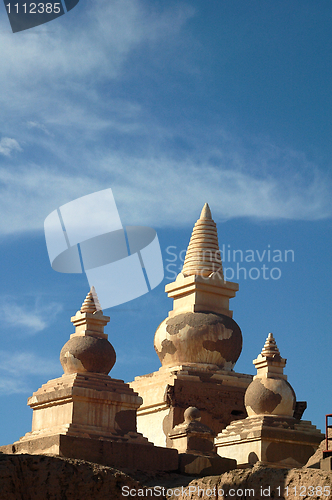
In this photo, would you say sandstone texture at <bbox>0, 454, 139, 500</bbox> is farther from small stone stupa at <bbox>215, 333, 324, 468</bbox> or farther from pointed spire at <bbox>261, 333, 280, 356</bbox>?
pointed spire at <bbox>261, 333, 280, 356</bbox>

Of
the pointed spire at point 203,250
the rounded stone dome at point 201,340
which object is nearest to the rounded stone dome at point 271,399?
the rounded stone dome at point 201,340

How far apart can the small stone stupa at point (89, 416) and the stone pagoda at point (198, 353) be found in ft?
8.32

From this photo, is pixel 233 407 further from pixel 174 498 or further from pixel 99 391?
pixel 174 498

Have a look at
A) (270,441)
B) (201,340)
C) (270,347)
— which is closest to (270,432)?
(270,441)

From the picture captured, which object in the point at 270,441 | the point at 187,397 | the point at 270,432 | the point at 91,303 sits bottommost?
the point at 270,441

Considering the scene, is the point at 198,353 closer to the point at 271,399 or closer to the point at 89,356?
the point at 271,399

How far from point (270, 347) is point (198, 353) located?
113 inches

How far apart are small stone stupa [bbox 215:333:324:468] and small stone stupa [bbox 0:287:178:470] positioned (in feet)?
9.89

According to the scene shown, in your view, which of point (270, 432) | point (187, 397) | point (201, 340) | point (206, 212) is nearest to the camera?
point (270, 432)

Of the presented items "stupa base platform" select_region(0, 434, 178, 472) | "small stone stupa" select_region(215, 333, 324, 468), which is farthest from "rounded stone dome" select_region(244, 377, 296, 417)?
"stupa base platform" select_region(0, 434, 178, 472)

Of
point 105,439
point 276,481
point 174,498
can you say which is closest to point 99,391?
point 105,439

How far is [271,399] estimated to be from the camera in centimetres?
2212

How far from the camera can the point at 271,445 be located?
21.4 m

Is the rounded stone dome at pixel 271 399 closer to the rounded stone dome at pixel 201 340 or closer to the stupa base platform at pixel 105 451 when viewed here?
the rounded stone dome at pixel 201 340
